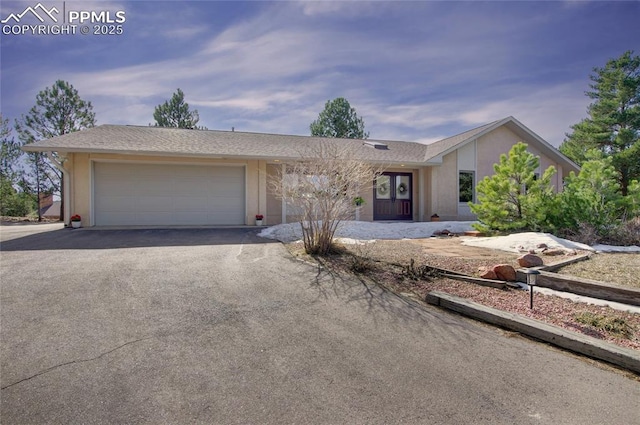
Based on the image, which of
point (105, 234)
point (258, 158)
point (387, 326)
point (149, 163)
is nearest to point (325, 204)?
point (387, 326)

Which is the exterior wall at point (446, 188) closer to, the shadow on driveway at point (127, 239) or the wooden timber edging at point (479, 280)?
the shadow on driveway at point (127, 239)

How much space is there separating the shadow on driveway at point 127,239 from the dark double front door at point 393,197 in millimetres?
6335

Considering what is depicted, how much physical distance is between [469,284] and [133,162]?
38.6 ft

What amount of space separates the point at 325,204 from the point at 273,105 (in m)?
9.04

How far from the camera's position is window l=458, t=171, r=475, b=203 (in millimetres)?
15195

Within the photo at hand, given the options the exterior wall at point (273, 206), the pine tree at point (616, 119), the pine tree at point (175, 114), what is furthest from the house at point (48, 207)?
the pine tree at point (616, 119)

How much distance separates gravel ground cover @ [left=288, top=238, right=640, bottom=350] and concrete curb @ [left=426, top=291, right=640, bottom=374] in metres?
0.22

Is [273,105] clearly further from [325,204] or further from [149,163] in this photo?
[325,204]

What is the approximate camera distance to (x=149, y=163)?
12.2 meters

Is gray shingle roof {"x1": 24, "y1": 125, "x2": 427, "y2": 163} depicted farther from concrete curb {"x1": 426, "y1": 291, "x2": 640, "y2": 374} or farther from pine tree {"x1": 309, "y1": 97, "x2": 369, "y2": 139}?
pine tree {"x1": 309, "y1": 97, "x2": 369, "y2": 139}

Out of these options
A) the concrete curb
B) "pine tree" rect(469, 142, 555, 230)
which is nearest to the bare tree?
the concrete curb

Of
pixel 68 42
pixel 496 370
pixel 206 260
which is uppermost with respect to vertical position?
pixel 68 42
